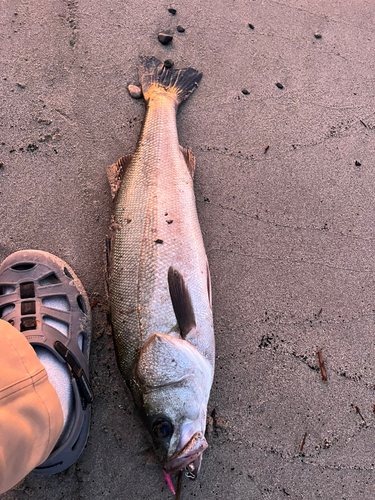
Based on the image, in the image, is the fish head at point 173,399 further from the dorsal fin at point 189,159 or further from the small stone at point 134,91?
the small stone at point 134,91

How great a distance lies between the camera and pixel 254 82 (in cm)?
300

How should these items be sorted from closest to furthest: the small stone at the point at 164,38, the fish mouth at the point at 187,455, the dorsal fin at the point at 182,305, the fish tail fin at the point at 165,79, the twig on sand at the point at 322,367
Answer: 1. the fish mouth at the point at 187,455
2. the dorsal fin at the point at 182,305
3. the twig on sand at the point at 322,367
4. the fish tail fin at the point at 165,79
5. the small stone at the point at 164,38

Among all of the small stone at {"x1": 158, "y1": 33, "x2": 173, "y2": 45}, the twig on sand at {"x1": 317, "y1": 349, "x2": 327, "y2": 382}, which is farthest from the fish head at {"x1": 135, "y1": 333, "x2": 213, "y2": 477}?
the small stone at {"x1": 158, "y1": 33, "x2": 173, "y2": 45}

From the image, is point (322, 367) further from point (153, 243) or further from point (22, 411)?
point (22, 411)

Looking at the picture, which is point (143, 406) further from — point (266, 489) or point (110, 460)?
point (266, 489)

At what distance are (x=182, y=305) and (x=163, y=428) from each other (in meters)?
0.71

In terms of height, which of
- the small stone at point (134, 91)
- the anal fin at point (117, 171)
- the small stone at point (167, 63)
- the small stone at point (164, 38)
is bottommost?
the anal fin at point (117, 171)

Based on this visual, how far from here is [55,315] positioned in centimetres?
229

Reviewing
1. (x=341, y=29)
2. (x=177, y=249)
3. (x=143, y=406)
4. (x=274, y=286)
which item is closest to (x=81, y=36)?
(x=177, y=249)

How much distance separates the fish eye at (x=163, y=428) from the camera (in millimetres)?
1861

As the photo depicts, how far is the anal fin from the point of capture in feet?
8.40

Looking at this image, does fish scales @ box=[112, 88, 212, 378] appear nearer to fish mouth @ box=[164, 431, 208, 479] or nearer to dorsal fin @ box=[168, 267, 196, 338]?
dorsal fin @ box=[168, 267, 196, 338]

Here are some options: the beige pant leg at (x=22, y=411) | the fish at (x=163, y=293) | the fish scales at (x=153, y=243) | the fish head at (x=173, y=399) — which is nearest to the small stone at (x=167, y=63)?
the fish at (x=163, y=293)

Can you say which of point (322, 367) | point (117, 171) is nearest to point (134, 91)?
point (117, 171)
